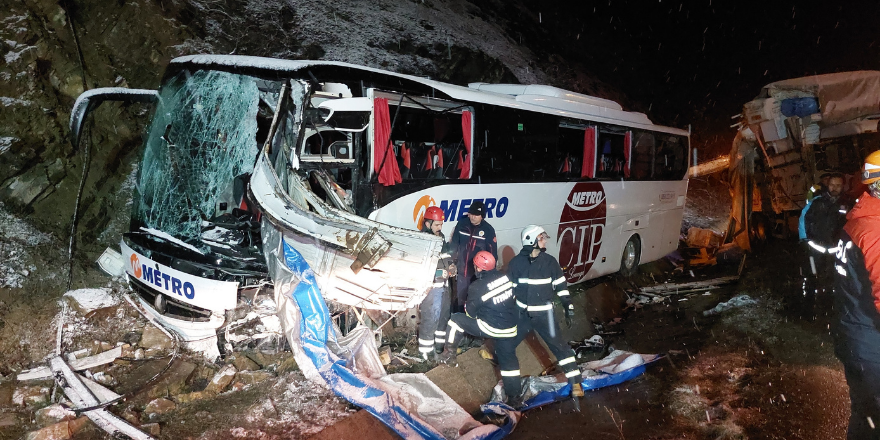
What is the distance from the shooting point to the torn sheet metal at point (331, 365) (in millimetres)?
4352

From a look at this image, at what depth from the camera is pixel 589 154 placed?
812cm

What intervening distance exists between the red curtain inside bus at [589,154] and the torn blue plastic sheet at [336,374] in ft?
15.3

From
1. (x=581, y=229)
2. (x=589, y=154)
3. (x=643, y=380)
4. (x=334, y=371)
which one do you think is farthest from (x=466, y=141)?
(x=643, y=380)

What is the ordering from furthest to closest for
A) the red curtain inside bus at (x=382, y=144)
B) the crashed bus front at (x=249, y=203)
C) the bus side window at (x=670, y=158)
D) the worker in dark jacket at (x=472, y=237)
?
1. the bus side window at (x=670, y=158)
2. the worker in dark jacket at (x=472, y=237)
3. the red curtain inside bus at (x=382, y=144)
4. the crashed bus front at (x=249, y=203)

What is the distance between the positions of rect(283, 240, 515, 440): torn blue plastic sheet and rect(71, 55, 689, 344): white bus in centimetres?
19

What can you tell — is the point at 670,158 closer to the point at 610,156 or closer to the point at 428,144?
the point at 610,156

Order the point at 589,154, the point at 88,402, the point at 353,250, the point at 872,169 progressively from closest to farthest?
1. the point at 872,169
2. the point at 353,250
3. the point at 88,402
4. the point at 589,154

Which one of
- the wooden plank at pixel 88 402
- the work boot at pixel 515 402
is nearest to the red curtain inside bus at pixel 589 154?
the work boot at pixel 515 402

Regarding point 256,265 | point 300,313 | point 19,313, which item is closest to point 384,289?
point 300,313

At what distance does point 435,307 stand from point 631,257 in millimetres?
5904

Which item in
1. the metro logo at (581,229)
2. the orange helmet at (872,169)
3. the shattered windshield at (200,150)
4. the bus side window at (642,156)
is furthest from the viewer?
the bus side window at (642,156)

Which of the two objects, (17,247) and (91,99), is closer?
(91,99)

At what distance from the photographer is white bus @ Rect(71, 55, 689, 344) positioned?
4.23m

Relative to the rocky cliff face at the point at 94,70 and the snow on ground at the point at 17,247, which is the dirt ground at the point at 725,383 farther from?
the rocky cliff face at the point at 94,70
